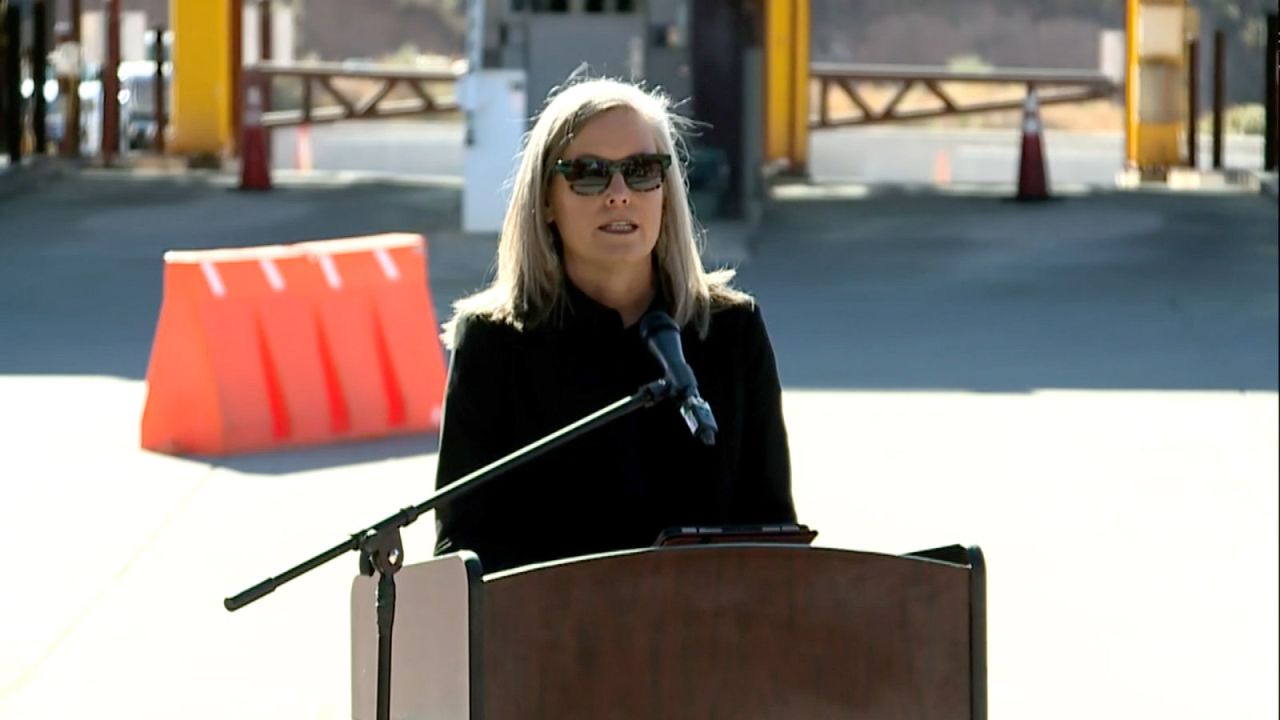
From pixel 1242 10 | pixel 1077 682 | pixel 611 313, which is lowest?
pixel 1077 682

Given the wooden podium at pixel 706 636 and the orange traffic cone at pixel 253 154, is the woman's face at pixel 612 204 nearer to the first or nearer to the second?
the wooden podium at pixel 706 636

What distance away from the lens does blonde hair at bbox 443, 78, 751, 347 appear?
380 centimetres

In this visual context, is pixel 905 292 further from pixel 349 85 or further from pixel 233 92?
pixel 349 85

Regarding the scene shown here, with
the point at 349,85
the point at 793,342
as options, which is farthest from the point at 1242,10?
the point at 793,342

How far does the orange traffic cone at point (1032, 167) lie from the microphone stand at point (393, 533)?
685 inches

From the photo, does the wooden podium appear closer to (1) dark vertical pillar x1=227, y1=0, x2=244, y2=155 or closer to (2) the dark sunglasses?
(2) the dark sunglasses

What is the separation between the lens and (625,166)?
12.3ft

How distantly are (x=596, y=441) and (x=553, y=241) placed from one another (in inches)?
13.6

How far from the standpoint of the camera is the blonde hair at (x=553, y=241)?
3.80m

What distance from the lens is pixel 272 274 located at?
32.8 feet

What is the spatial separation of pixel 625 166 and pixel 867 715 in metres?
0.93

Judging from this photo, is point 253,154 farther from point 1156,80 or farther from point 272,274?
point 272,274

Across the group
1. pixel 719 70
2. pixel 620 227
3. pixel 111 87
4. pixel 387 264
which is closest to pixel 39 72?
pixel 111 87

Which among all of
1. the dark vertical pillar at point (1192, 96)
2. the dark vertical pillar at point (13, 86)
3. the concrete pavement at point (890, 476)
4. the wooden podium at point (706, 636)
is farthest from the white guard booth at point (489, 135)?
the wooden podium at point (706, 636)
